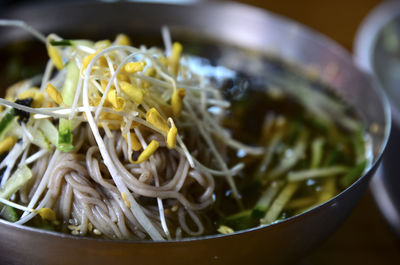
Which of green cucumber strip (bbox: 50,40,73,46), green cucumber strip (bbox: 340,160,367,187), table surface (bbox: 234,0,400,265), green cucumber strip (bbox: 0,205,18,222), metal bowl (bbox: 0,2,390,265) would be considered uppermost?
green cucumber strip (bbox: 50,40,73,46)

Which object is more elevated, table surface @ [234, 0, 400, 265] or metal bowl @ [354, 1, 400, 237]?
metal bowl @ [354, 1, 400, 237]

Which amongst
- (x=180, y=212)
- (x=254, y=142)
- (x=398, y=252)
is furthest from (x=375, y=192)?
(x=180, y=212)

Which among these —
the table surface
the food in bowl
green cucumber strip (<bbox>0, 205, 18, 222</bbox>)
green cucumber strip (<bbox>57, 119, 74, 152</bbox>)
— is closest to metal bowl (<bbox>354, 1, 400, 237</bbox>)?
the table surface

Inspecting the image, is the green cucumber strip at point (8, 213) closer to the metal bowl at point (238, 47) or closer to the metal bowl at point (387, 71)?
the metal bowl at point (238, 47)

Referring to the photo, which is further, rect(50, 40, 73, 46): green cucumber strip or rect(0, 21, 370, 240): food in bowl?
rect(50, 40, 73, 46): green cucumber strip

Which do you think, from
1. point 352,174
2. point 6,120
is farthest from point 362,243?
point 6,120

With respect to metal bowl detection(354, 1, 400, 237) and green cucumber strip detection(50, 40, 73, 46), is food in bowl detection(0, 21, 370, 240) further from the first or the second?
metal bowl detection(354, 1, 400, 237)
